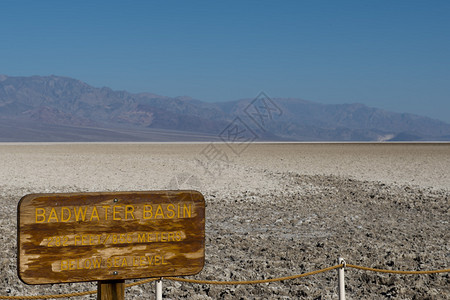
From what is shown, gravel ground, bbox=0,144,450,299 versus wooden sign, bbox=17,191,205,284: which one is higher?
wooden sign, bbox=17,191,205,284

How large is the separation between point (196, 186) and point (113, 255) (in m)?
13.3

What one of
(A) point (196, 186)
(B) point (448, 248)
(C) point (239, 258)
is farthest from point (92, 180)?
(B) point (448, 248)

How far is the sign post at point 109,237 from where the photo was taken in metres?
3.06

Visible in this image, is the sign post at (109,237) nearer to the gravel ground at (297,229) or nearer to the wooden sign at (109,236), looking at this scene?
the wooden sign at (109,236)

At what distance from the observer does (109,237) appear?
318 centimetres

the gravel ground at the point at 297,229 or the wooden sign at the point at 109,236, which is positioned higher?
the wooden sign at the point at 109,236

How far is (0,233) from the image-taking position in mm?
8742

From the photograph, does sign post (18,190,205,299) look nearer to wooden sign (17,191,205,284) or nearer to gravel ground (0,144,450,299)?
wooden sign (17,191,205,284)

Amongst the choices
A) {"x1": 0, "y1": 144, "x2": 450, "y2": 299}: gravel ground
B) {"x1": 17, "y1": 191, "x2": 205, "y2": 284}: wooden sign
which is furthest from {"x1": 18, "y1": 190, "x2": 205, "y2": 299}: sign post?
{"x1": 0, "y1": 144, "x2": 450, "y2": 299}: gravel ground

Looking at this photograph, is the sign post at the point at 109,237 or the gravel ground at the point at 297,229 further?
the gravel ground at the point at 297,229

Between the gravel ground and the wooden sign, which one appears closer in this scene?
the wooden sign

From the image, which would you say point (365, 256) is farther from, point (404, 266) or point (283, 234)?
point (283, 234)

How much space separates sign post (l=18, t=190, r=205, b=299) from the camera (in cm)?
306

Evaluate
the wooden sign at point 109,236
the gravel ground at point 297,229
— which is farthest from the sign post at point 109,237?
the gravel ground at point 297,229
